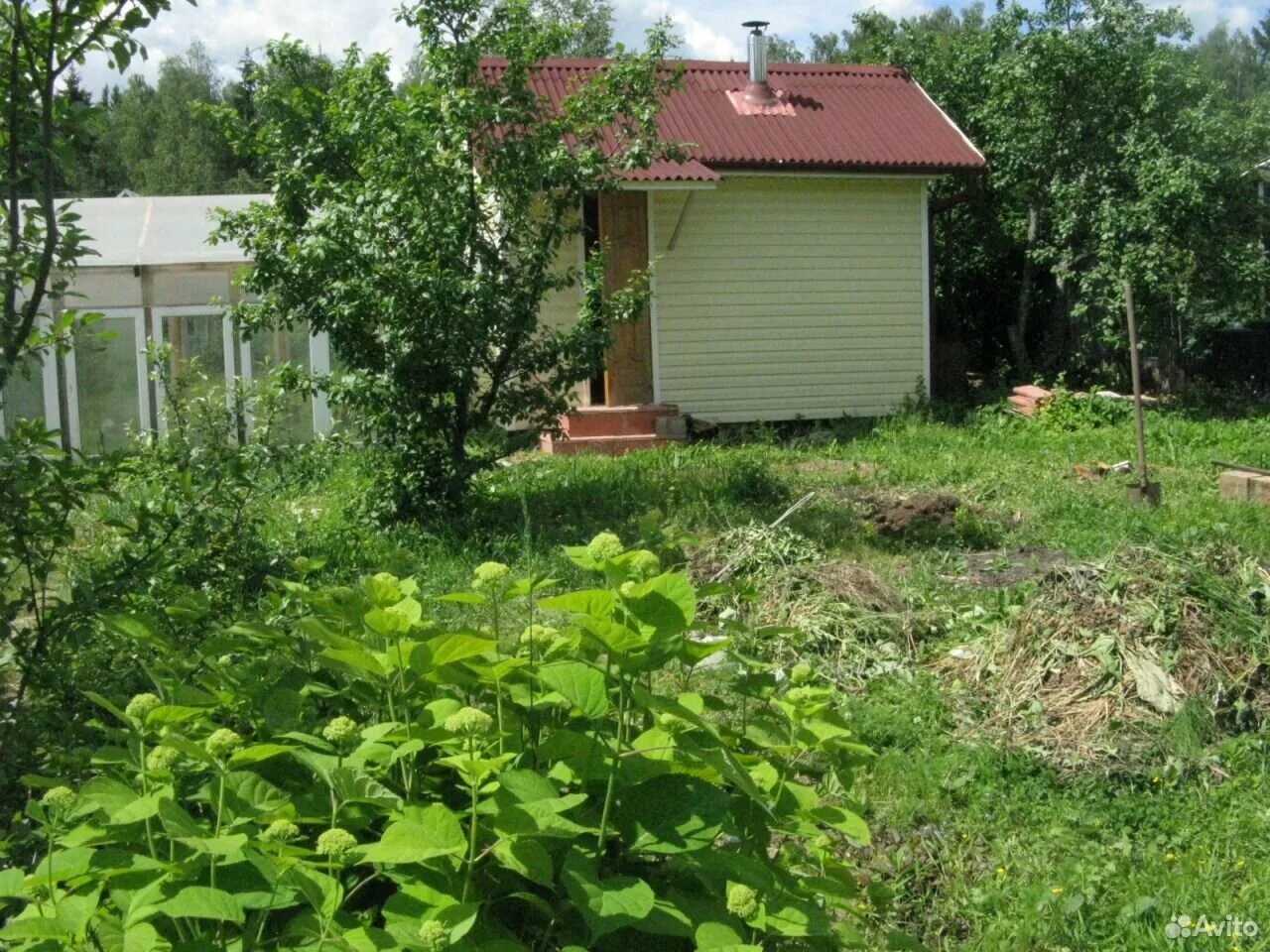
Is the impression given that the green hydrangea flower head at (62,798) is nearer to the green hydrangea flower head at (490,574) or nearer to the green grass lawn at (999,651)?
the green hydrangea flower head at (490,574)

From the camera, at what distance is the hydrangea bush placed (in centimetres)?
194

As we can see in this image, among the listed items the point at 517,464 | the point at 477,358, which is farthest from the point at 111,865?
the point at 517,464

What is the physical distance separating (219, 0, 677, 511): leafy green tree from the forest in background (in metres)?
4.42

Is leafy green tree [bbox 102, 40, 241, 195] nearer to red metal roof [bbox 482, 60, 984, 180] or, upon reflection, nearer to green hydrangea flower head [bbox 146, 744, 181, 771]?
red metal roof [bbox 482, 60, 984, 180]

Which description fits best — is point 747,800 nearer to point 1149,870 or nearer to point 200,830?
point 200,830

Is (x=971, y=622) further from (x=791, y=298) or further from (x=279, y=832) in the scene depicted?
(x=791, y=298)

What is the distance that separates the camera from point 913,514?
354 inches

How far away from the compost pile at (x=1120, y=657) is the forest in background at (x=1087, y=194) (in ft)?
32.3

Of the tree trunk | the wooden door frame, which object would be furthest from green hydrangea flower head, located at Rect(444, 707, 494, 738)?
the tree trunk

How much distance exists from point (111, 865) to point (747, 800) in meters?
1.03

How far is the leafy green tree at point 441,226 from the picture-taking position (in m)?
9.08

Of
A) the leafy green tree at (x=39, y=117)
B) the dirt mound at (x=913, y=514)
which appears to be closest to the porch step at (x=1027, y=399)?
the dirt mound at (x=913, y=514)

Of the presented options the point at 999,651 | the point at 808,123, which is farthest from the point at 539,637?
the point at 808,123

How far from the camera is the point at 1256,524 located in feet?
28.5
